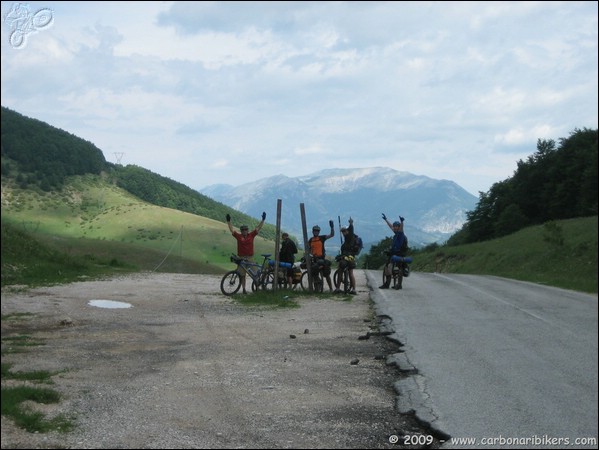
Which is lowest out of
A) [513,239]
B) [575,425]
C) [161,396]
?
[161,396]

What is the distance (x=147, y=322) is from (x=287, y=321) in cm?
301

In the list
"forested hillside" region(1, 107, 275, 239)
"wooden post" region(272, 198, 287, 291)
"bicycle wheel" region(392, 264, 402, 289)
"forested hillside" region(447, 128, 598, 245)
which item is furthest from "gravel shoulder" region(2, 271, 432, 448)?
"bicycle wheel" region(392, 264, 402, 289)

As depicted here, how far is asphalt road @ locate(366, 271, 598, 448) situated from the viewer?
11.0 ft

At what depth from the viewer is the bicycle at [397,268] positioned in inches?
713

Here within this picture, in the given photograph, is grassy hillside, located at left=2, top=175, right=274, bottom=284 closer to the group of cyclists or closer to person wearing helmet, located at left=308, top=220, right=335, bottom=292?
the group of cyclists

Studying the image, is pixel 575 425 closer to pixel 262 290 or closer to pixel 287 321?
pixel 287 321

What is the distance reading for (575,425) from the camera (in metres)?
3.65

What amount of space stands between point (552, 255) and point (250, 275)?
1518 centimetres

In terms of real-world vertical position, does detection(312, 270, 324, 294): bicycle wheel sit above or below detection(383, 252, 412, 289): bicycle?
below

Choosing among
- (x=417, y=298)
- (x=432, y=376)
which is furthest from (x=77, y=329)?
(x=417, y=298)

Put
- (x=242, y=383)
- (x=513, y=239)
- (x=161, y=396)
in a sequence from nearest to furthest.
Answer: (x=513, y=239)
(x=161, y=396)
(x=242, y=383)

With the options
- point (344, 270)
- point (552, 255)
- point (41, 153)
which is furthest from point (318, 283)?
point (552, 255)

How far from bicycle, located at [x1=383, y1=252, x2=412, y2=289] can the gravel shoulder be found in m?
3.84

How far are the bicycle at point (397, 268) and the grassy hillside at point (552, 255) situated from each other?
14342mm
